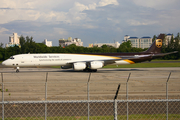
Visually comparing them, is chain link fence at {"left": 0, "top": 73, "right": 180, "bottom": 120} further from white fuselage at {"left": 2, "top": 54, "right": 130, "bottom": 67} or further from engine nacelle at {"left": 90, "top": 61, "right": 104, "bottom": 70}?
white fuselage at {"left": 2, "top": 54, "right": 130, "bottom": 67}

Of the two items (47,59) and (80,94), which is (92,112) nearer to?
(80,94)

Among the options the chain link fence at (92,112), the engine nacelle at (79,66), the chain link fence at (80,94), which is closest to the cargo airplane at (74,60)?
the engine nacelle at (79,66)

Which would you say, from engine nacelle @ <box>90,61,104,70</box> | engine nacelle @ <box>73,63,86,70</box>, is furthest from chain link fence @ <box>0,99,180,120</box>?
engine nacelle @ <box>90,61,104,70</box>

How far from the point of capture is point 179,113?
356 inches

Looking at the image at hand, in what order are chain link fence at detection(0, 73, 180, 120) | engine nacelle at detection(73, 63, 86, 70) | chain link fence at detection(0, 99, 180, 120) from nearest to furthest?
chain link fence at detection(0, 99, 180, 120), chain link fence at detection(0, 73, 180, 120), engine nacelle at detection(73, 63, 86, 70)

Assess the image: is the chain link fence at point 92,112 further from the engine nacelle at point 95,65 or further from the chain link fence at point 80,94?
the engine nacelle at point 95,65

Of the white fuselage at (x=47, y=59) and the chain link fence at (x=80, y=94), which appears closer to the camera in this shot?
the chain link fence at (x=80, y=94)

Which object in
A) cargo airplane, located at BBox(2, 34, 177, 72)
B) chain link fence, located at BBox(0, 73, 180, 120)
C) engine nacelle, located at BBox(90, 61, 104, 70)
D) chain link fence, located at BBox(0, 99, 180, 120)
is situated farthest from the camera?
engine nacelle, located at BBox(90, 61, 104, 70)

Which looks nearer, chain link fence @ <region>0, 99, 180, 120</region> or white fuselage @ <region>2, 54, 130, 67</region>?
chain link fence @ <region>0, 99, 180, 120</region>

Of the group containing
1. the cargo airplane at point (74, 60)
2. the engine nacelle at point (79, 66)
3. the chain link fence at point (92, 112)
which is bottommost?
the chain link fence at point (92, 112)

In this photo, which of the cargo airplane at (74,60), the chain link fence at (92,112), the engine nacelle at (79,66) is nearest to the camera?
the chain link fence at (92,112)

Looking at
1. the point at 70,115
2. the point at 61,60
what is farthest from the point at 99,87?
the point at 61,60

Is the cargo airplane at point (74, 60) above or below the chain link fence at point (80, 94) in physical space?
above

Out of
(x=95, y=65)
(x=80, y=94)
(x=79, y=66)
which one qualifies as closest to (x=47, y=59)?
(x=79, y=66)
